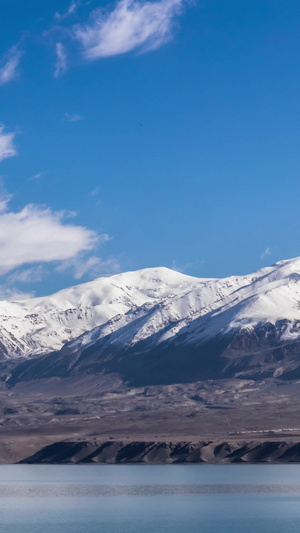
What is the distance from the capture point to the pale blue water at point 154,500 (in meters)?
92.8

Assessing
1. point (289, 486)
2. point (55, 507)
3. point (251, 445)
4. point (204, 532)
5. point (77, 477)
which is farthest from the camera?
point (251, 445)

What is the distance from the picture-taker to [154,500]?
379 ft

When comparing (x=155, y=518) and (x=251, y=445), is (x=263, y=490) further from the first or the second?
(x=251, y=445)

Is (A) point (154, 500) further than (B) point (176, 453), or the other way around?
(B) point (176, 453)

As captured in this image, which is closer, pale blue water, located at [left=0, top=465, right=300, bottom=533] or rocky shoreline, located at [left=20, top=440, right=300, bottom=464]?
pale blue water, located at [left=0, top=465, right=300, bottom=533]

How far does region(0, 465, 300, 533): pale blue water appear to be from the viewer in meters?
92.8

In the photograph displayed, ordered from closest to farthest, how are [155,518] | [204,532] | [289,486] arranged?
[204,532] < [155,518] < [289,486]

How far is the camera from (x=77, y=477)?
156 metres

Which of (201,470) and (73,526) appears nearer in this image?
(73,526)

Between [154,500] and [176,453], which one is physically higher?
[176,453]

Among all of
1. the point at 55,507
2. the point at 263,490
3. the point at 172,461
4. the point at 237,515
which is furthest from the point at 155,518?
the point at 172,461

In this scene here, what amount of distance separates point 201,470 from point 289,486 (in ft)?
118

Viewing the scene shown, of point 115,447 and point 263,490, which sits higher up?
point 115,447

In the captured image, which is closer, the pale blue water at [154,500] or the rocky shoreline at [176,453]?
the pale blue water at [154,500]
